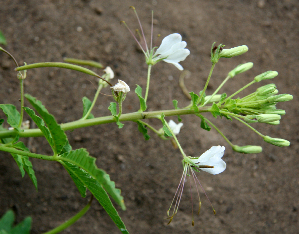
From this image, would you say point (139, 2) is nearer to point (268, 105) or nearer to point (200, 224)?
point (268, 105)

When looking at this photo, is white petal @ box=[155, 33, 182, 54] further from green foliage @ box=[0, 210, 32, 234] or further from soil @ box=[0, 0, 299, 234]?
green foliage @ box=[0, 210, 32, 234]

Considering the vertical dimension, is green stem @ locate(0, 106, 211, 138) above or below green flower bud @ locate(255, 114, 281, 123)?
below

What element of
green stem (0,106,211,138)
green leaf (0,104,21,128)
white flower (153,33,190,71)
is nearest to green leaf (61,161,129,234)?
green stem (0,106,211,138)

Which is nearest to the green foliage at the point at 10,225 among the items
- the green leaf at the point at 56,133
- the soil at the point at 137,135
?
the soil at the point at 137,135

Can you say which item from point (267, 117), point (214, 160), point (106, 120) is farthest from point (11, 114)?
point (267, 117)

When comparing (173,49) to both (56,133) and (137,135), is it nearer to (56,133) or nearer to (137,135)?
(56,133)
